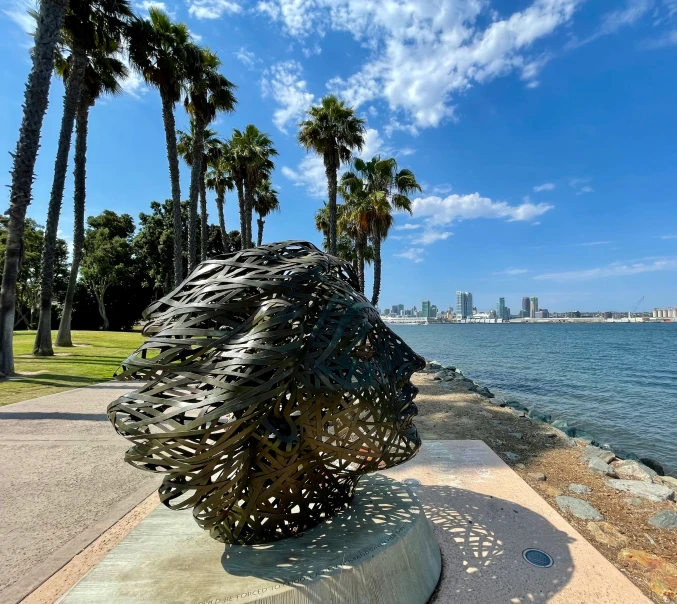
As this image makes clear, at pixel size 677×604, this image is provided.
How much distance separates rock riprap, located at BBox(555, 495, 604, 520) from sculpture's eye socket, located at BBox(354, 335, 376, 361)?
3.53 metres

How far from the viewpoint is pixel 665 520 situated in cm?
459

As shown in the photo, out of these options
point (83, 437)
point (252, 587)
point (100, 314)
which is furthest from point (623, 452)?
point (100, 314)

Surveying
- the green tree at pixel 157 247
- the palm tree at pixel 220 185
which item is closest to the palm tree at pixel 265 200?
the palm tree at pixel 220 185

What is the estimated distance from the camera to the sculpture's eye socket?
322 cm

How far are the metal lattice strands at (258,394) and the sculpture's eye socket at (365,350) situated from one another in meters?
0.01

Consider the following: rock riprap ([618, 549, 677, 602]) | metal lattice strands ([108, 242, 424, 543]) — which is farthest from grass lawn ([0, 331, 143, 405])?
rock riprap ([618, 549, 677, 602])

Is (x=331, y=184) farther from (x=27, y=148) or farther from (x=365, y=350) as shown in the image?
(x=365, y=350)

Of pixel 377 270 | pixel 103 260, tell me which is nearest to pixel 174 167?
pixel 377 270

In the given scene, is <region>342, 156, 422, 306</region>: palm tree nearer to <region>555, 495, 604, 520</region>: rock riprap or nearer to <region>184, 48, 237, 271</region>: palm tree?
<region>184, 48, 237, 271</region>: palm tree

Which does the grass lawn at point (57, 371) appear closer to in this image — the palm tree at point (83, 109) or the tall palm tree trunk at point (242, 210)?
the palm tree at point (83, 109)

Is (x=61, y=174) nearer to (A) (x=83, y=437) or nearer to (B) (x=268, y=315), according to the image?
(A) (x=83, y=437)

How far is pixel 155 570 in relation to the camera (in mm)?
2855

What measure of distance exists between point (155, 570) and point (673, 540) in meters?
5.10

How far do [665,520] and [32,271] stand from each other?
45058 mm
